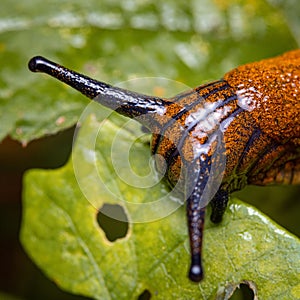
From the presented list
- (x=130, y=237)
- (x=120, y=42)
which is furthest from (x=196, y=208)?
(x=120, y=42)

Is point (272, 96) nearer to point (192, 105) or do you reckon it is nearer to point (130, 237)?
point (192, 105)

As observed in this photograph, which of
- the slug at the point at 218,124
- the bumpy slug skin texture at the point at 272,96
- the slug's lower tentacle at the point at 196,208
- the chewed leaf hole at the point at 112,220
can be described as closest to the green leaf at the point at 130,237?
the chewed leaf hole at the point at 112,220

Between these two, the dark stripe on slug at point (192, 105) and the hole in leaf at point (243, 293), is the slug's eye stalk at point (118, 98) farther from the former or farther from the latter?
the hole in leaf at point (243, 293)

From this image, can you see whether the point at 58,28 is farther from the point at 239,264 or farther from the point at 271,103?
the point at 239,264

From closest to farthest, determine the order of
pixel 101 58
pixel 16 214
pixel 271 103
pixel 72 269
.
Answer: pixel 271 103, pixel 72 269, pixel 101 58, pixel 16 214

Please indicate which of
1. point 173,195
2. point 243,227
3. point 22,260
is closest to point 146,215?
point 173,195

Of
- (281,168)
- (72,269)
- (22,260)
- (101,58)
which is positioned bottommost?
(22,260)

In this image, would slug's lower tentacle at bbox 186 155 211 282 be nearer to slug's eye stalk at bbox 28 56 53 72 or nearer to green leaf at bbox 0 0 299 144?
slug's eye stalk at bbox 28 56 53 72

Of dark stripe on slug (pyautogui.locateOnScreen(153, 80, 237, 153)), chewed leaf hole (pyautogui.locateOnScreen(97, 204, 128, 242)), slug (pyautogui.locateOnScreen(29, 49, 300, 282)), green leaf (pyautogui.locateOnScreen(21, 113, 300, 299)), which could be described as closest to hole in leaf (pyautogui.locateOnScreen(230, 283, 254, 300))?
green leaf (pyautogui.locateOnScreen(21, 113, 300, 299))
